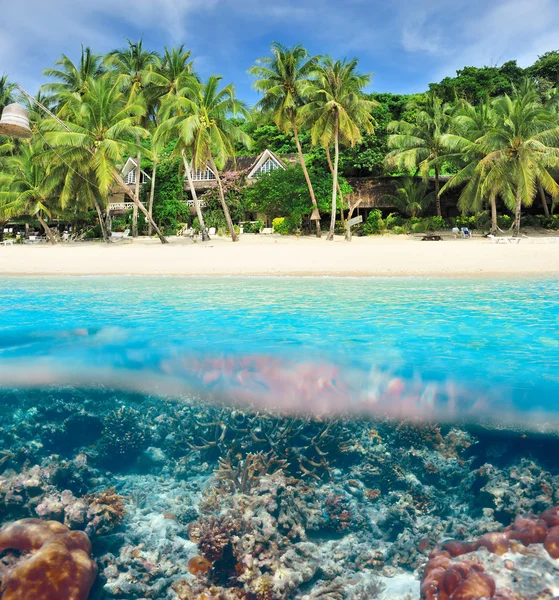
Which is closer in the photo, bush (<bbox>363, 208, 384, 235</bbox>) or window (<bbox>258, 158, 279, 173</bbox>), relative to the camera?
bush (<bbox>363, 208, 384, 235</bbox>)

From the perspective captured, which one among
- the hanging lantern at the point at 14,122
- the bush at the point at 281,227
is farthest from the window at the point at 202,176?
the hanging lantern at the point at 14,122

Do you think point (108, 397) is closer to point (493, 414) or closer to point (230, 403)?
point (230, 403)

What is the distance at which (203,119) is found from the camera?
84.7 ft

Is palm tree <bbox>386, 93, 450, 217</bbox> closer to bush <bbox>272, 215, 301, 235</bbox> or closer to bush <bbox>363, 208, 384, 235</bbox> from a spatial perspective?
bush <bbox>363, 208, 384, 235</bbox>

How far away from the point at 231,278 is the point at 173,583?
39.6 ft

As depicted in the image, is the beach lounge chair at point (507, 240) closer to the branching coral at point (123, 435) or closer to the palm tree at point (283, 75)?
the palm tree at point (283, 75)

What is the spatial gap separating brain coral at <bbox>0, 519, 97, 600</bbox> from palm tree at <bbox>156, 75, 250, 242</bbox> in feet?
76.1

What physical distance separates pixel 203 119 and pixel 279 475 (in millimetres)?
25104

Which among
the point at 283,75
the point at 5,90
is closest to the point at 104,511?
the point at 283,75

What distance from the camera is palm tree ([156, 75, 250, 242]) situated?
982 inches

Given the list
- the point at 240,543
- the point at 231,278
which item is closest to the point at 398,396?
the point at 240,543

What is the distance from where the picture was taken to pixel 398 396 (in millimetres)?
4449

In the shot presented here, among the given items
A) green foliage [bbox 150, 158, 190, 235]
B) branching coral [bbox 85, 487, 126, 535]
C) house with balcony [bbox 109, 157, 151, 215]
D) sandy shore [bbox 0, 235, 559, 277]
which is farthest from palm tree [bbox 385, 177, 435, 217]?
branching coral [bbox 85, 487, 126, 535]

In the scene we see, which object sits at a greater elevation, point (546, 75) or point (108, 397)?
point (546, 75)
